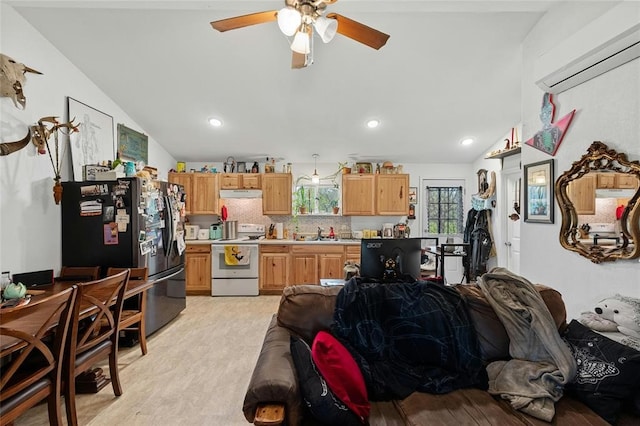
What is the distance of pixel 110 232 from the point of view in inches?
125

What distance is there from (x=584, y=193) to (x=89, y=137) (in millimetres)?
4870

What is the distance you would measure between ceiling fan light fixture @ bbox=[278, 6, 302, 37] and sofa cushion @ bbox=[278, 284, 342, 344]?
1628 millimetres

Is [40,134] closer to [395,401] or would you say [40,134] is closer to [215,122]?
[215,122]

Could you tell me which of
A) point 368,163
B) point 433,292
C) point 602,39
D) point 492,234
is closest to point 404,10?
point 602,39

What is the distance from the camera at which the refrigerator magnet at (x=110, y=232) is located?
125 inches

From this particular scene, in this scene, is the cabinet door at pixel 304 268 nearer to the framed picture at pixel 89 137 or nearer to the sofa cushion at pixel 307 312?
the framed picture at pixel 89 137

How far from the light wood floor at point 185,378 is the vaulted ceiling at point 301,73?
2.81 meters

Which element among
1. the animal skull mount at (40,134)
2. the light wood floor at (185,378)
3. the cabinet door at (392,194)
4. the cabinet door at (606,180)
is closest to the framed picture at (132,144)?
the animal skull mount at (40,134)

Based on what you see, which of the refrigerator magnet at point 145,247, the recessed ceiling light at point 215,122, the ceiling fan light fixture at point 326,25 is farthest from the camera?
the recessed ceiling light at point 215,122

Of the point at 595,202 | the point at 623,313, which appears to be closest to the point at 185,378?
the point at 623,313

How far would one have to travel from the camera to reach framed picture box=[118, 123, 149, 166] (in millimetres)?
4168

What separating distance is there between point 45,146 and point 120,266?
131 centimetres

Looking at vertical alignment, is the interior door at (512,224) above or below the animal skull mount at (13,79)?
below

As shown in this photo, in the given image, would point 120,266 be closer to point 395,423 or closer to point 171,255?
point 171,255
